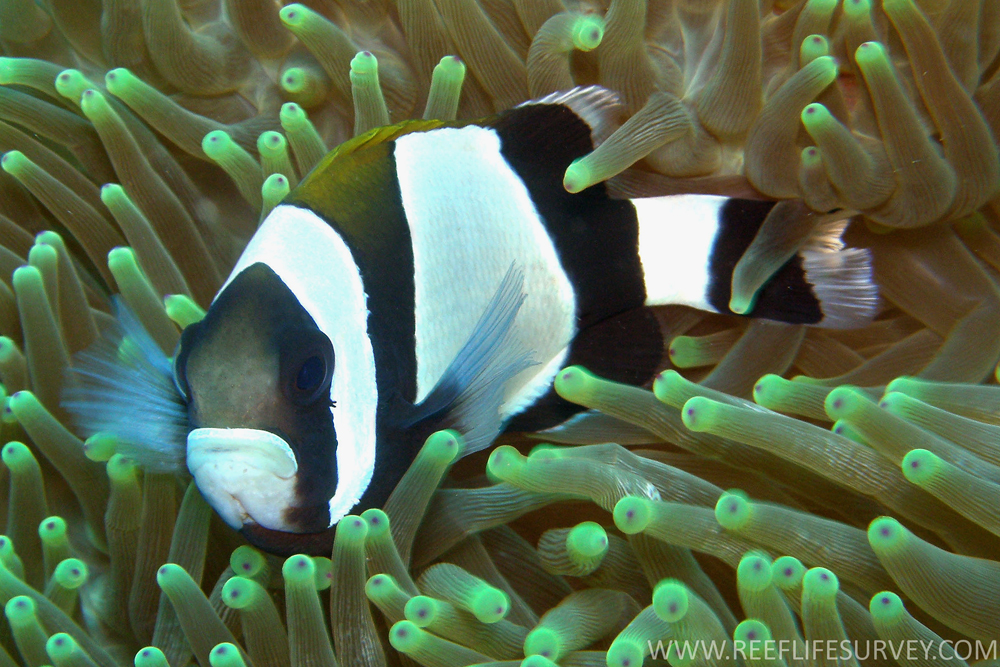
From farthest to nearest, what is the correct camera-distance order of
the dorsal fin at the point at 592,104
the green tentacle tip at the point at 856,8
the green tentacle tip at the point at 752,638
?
the dorsal fin at the point at 592,104 < the green tentacle tip at the point at 856,8 < the green tentacle tip at the point at 752,638

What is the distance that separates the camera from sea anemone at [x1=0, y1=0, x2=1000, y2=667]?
866mm

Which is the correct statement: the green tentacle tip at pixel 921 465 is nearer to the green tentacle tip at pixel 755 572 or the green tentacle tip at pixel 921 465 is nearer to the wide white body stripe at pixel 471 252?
the green tentacle tip at pixel 755 572

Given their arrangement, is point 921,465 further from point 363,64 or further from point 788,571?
point 363,64

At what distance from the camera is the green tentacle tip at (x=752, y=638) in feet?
2.43

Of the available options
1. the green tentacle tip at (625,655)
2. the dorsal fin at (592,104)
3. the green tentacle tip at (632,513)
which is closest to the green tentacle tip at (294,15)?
the dorsal fin at (592,104)

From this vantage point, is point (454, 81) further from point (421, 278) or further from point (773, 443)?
point (773, 443)

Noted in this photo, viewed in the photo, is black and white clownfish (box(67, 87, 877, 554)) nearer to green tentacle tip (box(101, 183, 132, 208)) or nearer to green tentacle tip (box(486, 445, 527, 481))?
green tentacle tip (box(486, 445, 527, 481))

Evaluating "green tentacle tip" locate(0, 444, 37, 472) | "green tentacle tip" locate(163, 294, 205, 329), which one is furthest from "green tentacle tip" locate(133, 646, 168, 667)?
"green tentacle tip" locate(163, 294, 205, 329)

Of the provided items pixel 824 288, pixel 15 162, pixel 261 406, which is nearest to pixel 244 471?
pixel 261 406

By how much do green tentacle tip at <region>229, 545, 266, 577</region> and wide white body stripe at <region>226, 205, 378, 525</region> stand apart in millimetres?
121

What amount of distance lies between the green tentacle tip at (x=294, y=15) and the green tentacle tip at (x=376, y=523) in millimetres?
787

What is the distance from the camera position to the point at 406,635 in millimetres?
847

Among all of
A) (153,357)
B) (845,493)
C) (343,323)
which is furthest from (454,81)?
(845,493)

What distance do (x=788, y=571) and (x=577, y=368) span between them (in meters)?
0.34
